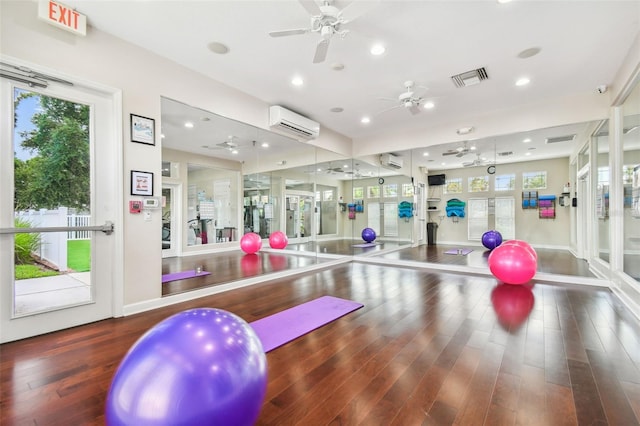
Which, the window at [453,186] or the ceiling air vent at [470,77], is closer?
the ceiling air vent at [470,77]

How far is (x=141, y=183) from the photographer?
11.4 feet

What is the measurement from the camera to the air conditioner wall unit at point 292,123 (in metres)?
5.14

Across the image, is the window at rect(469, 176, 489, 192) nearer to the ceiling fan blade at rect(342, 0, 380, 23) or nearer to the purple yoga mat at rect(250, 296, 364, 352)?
the purple yoga mat at rect(250, 296, 364, 352)

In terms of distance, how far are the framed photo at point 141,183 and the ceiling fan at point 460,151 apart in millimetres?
6081

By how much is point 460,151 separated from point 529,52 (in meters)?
3.17

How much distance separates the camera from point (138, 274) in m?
3.43

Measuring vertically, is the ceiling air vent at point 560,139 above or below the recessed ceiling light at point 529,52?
below

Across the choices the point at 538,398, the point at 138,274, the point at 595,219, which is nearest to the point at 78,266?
the point at 138,274

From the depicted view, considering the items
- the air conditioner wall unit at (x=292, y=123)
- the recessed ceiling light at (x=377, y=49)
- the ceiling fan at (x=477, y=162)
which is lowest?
the ceiling fan at (x=477, y=162)

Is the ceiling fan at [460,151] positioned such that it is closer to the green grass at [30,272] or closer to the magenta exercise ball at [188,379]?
the magenta exercise ball at [188,379]

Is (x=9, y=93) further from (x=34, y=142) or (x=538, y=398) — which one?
(x=538, y=398)

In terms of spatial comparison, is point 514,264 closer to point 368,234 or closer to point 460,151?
point 460,151

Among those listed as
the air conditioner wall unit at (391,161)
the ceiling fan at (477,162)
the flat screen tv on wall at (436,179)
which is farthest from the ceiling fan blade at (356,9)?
the flat screen tv on wall at (436,179)

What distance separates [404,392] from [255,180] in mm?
5199
